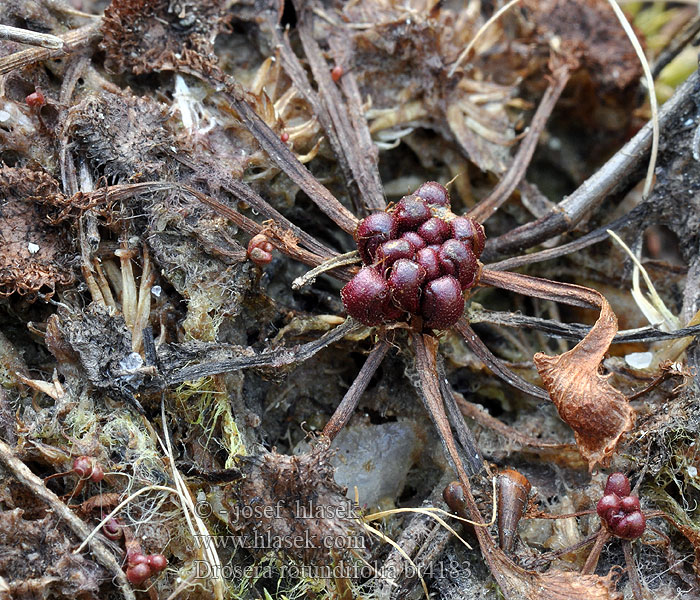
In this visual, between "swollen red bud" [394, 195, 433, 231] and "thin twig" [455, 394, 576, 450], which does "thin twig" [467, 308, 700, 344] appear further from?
"swollen red bud" [394, 195, 433, 231]

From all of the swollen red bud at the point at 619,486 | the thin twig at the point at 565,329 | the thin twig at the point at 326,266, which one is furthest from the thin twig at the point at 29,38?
the swollen red bud at the point at 619,486

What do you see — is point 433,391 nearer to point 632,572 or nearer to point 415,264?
point 415,264

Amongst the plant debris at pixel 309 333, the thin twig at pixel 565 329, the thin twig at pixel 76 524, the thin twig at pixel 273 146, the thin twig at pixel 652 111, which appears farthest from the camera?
the thin twig at pixel 652 111

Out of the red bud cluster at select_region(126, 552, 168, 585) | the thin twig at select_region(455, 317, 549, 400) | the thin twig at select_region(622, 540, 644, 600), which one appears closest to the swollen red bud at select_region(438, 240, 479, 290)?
the thin twig at select_region(455, 317, 549, 400)

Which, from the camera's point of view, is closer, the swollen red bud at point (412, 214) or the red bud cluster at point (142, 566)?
the red bud cluster at point (142, 566)

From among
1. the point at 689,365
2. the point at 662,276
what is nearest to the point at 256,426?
the point at 689,365

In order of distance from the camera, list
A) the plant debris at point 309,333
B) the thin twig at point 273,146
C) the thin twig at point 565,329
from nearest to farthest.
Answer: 1. the plant debris at point 309,333
2. the thin twig at point 565,329
3. the thin twig at point 273,146

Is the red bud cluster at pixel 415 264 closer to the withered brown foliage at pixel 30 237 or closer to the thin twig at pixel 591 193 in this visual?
the thin twig at pixel 591 193
